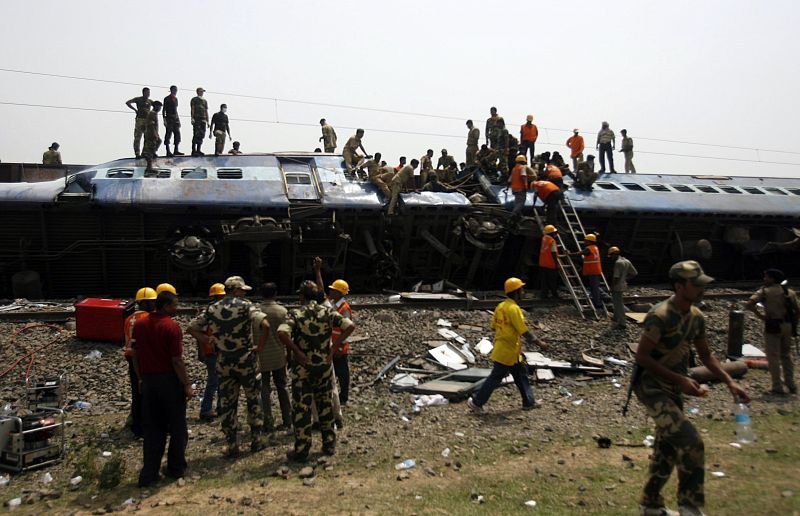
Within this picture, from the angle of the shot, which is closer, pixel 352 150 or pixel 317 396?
pixel 317 396

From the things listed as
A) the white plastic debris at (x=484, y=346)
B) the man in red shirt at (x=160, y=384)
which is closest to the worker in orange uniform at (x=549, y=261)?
the white plastic debris at (x=484, y=346)

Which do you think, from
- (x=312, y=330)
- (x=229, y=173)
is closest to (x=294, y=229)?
(x=229, y=173)

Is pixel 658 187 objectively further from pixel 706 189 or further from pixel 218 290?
pixel 218 290

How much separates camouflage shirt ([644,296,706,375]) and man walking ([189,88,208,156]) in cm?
1286

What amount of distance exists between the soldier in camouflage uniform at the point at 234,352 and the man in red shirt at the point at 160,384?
491 millimetres

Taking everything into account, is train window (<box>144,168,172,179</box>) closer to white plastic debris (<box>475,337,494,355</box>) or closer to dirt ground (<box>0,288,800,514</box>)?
dirt ground (<box>0,288,800,514</box>)

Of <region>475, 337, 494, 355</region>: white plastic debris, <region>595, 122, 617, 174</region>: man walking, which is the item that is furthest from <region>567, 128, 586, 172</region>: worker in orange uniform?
<region>475, 337, 494, 355</region>: white plastic debris

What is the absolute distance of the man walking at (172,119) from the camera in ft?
47.8

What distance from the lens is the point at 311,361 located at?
225 inches

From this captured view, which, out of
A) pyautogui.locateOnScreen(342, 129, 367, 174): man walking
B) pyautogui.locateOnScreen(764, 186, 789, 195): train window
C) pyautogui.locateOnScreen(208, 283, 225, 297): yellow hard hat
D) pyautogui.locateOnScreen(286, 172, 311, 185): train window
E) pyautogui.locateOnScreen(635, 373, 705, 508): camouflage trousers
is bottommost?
pyautogui.locateOnScreen(635, 373, 705, 508): camouflage trousers

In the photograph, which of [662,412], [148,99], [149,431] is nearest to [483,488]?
[662,412]

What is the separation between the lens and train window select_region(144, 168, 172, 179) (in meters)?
13.1

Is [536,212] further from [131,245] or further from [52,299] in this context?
[52,299]

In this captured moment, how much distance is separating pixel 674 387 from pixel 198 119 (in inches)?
522
